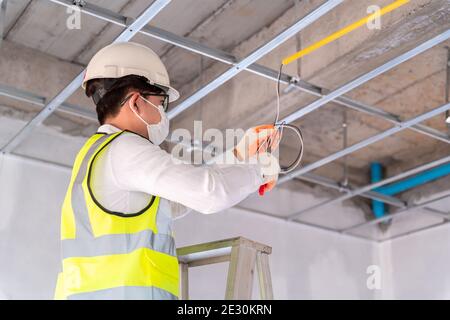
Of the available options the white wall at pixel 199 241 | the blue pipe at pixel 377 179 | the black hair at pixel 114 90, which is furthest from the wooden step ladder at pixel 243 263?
the blue pipe at pixel 377 179

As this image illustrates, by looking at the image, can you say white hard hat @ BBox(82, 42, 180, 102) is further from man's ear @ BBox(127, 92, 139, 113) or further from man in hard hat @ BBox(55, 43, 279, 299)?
man in hard hat @ BBox(55, 43, 279, 299)

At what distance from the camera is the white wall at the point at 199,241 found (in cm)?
376

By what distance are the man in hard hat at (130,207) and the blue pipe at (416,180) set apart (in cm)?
Answer: 342

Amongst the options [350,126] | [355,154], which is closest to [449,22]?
[350,126]

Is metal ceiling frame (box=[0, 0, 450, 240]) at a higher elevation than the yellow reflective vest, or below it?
higher

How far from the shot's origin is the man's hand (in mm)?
1884

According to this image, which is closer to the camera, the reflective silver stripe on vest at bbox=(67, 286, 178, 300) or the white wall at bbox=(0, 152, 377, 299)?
the reflective silver stripe on vest at bbox=(67, 286, 178, 300)

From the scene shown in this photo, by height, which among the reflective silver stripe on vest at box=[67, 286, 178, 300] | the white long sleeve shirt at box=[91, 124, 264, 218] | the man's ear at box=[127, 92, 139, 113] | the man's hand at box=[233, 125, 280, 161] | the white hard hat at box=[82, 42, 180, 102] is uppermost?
the white hard hat at box=[82, 42, 180, 102]

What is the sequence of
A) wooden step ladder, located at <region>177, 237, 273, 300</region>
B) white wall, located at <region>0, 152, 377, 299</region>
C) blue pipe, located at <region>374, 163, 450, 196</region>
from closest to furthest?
wooden step ladder, located at <region>177, 237, 273, 300</region> < white wall, located at <region>0, 152, 377, 299</region> < blue pipe, located at <region>374, 163, 450, 196</region>

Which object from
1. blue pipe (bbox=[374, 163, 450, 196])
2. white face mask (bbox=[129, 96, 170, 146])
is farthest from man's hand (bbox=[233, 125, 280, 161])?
blue pipe (bbox=[374, 163, 450, 196])

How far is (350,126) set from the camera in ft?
16.0

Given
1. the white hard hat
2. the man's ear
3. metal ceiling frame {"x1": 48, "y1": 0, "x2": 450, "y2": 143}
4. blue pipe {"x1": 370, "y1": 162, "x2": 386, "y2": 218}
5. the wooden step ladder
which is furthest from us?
blue pipe {"x1": 370, "y1": 162, "x2": 386, "y2": 218}

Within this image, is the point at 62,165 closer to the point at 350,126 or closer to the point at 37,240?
the point at 37,240

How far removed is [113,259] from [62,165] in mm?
2573
